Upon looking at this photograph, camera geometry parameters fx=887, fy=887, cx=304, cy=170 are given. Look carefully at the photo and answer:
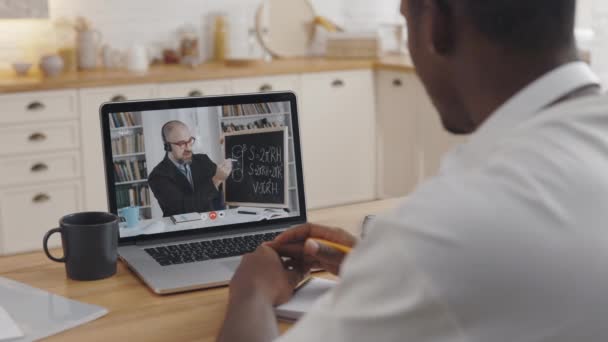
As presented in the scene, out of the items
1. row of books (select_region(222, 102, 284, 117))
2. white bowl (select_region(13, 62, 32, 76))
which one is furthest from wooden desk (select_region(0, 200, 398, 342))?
white bowl (select_region(13, 62, 32, 76))

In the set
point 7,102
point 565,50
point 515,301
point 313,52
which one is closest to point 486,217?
point 515,301

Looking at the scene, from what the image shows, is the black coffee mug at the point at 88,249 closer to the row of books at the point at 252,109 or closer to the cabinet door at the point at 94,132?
the row of books at the point at 252,109

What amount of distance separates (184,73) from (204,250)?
2503mm

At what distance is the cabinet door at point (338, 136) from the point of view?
172 inches

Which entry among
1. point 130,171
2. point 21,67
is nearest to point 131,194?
point 130,171

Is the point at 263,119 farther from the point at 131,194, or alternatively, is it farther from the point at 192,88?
the point at 192,88

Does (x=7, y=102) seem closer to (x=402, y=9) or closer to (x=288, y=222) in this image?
(x=288, y=222)

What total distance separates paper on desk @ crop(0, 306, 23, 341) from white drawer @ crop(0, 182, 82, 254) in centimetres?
252

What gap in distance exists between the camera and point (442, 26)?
32.7 inches

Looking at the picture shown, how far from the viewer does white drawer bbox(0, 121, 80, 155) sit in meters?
3.62

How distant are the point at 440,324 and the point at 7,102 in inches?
127

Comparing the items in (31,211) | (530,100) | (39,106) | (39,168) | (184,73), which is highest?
(530,100)

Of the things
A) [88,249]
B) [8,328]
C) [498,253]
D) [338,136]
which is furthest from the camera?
[338,136]

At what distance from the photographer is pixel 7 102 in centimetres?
359
